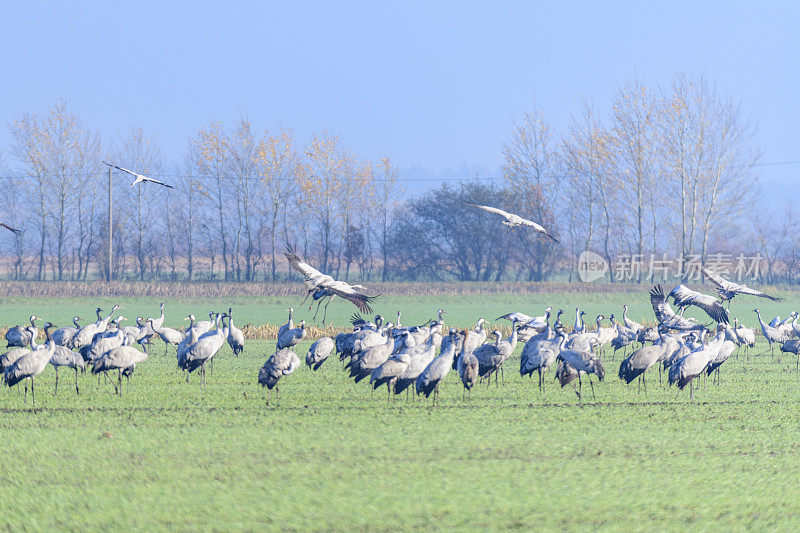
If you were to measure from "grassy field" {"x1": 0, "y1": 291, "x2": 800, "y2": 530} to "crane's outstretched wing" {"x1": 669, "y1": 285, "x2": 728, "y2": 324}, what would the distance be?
6.62 metres

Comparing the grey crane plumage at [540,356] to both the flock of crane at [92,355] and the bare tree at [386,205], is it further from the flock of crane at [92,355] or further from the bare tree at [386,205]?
the bare tree at [386,205]

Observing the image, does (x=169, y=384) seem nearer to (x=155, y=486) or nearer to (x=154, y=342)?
(x=155, y=486)

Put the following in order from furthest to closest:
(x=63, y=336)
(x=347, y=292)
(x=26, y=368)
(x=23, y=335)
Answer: (x=23, y=335) < (x=347, y=292) < (x=63, y=336) < (x=26, y=368)

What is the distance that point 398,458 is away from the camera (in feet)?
36.7

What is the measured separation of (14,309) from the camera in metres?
49.8

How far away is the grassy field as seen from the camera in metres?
8.75

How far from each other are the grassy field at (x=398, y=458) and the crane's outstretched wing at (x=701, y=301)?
6.62 meters

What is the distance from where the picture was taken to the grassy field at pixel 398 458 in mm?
8750

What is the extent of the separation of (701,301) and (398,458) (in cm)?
1717

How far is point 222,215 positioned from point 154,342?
140 feet

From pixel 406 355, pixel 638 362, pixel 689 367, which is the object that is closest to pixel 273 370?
pixel 406 355

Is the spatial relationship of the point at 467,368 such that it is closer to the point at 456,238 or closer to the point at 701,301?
the point at 701,301

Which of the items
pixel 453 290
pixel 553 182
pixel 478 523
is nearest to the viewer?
pixel 478 523

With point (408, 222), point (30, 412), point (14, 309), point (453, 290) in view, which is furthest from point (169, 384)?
point (408, 222)
